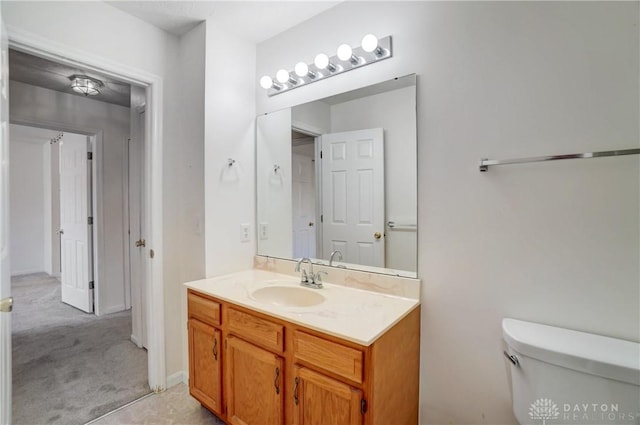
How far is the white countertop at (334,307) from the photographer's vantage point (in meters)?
1.12

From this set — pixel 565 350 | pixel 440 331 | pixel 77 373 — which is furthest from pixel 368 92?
pixel 77 373

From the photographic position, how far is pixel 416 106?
4.81 feet

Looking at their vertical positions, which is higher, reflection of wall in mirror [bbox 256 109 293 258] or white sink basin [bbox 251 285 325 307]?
reflection of wall in mirror [bbox 256 109 293 258]

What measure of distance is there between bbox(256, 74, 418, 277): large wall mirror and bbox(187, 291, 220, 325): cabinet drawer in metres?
0.58

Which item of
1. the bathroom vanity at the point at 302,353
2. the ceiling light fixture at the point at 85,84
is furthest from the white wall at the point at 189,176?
the ceiling light fixture at the point at 85,84

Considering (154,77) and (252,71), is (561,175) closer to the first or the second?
(252,71)

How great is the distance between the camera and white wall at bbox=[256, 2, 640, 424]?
3.45 ft

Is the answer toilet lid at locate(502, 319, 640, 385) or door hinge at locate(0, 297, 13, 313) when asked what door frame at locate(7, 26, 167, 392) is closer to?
door hinge at locate(0, 297, 13, 313)

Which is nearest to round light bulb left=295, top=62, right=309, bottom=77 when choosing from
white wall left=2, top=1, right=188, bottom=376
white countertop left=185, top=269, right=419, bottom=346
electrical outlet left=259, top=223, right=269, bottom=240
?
white wall left=2, top=1, right=188, bottom=376

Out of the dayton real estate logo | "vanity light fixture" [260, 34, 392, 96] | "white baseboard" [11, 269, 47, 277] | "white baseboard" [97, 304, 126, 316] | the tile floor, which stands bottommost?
the tile floor

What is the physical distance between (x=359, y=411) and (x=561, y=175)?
3.89ft

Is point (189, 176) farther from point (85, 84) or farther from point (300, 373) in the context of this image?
point (85, 84)

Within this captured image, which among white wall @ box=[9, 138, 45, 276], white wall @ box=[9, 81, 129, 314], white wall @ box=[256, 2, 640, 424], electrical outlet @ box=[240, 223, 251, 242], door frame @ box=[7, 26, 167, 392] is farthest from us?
white wall @ box=[9, 138, 45, 276]

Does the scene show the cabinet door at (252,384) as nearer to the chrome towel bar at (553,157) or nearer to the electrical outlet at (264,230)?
the electrical outlet at (264,230)
